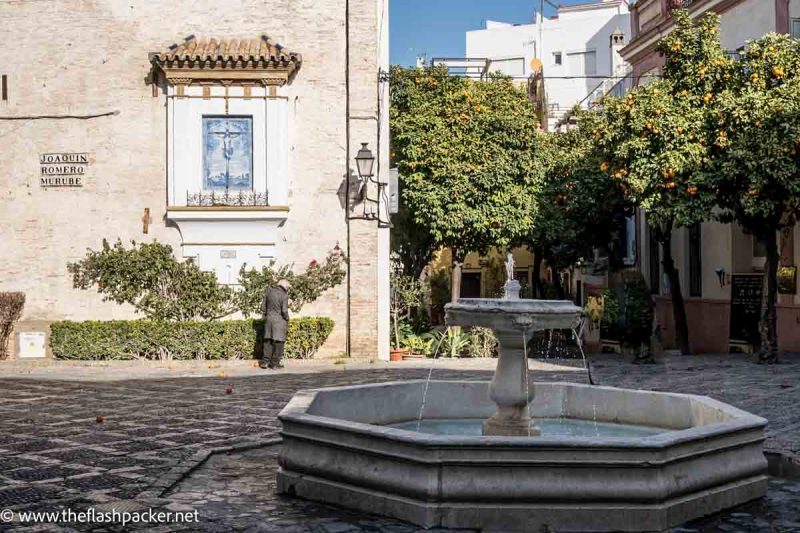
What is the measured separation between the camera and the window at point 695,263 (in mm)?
23812

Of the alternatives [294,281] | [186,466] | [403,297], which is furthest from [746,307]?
[186,466]

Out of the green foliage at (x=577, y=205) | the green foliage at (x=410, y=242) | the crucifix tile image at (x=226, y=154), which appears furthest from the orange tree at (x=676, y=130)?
the green foliage at (x=410, y=242)

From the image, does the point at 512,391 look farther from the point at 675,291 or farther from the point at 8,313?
the point at 8,313

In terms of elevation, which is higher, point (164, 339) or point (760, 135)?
point (760, 135)

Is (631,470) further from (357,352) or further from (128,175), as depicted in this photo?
(128,175)

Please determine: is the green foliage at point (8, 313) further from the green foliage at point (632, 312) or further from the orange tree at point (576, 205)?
the orange tree at point (576, 205)

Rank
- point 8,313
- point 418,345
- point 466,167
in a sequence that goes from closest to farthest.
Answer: point 8,313 < point 418,345 < point 466,167

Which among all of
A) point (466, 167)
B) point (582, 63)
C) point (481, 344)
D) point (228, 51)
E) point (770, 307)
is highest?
point (582, 63)

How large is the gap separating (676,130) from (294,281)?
796cm

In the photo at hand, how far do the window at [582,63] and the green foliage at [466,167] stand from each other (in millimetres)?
22797

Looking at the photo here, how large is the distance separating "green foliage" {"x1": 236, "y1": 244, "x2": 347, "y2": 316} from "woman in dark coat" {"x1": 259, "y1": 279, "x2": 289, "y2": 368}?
5.09 feet

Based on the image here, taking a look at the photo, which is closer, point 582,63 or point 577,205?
point 577,205

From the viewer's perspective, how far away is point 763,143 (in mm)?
16641

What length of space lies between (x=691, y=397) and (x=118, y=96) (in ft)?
51.3
